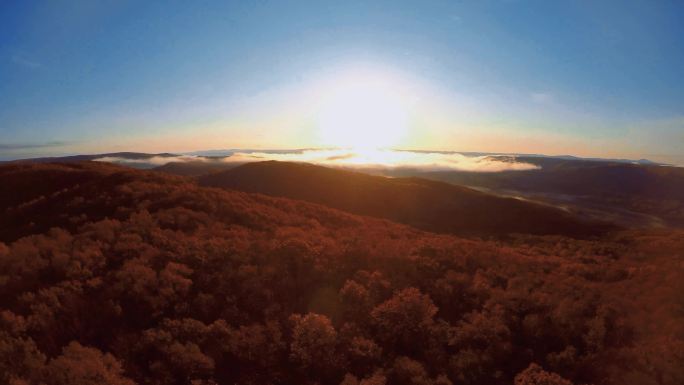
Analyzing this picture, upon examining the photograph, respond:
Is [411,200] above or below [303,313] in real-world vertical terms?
below

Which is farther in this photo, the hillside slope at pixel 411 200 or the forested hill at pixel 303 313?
the hillside slope at pixel 411 200

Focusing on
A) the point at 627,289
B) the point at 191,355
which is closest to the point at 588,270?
the point at 627,289

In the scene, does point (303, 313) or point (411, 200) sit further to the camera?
point (411, 200)

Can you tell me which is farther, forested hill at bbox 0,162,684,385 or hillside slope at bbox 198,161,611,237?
hillside slope at bbox 198,161,611,237
